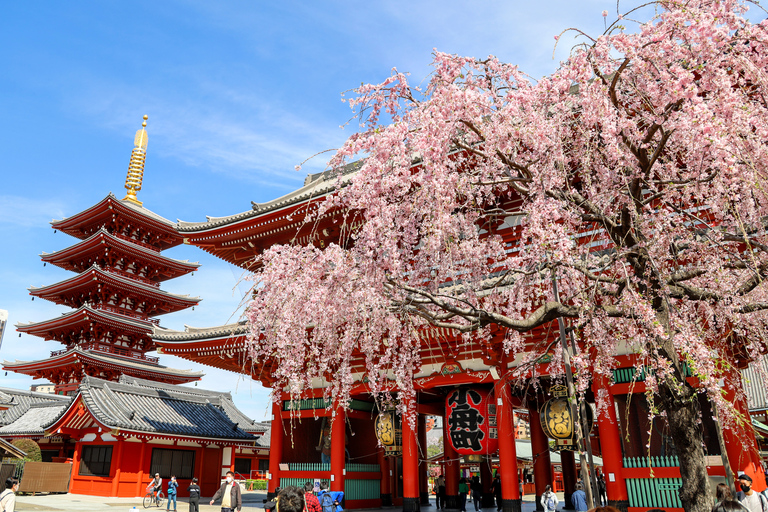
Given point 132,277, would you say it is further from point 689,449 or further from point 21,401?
point 689,449

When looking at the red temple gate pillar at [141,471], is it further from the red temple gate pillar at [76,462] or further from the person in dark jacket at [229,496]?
the person in dark jacket at [229,496]

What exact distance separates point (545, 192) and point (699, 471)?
11.8 ft

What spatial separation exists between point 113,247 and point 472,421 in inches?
963

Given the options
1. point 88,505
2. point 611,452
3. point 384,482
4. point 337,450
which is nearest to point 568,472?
point 384,482

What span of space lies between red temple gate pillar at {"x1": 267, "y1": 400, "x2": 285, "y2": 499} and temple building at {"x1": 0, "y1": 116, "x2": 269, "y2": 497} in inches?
243

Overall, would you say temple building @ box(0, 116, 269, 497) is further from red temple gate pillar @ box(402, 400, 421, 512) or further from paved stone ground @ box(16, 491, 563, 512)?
red temple gate pillar @ box(402, 400, 421, 512)

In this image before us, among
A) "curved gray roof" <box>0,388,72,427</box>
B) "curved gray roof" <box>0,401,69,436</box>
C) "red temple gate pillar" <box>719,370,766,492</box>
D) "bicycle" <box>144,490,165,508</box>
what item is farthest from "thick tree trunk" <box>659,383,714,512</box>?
"curved gray roof" <box>0,388,72,427</box>

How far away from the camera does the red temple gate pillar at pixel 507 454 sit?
37.4 ft

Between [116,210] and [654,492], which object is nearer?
[654,492]

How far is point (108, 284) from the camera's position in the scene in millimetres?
27984

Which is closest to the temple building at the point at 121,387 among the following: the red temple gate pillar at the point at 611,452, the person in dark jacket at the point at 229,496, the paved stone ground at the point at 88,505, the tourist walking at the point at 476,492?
the paved stone ground at the point at 88,505

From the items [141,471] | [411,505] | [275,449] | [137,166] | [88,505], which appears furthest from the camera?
[137,166]

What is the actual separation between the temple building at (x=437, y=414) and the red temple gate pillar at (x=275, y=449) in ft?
0.10

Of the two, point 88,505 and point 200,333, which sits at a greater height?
point 200,333
